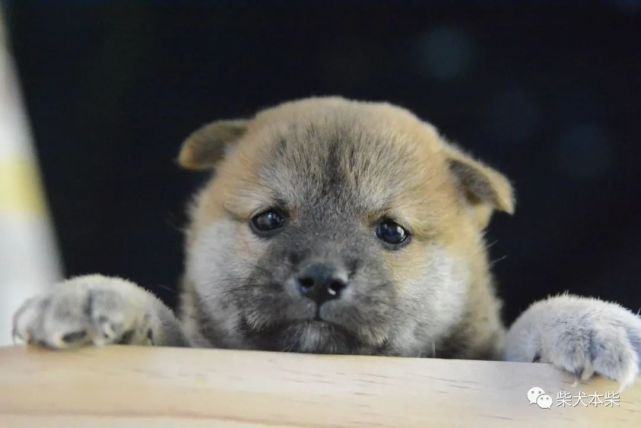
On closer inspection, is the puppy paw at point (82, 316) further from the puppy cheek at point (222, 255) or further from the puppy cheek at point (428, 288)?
the puppy cheek at point (428, 288)

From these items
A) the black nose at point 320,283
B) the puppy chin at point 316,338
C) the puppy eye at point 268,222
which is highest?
the puppy eye at point 268,222

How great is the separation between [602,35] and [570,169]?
51 centimetres

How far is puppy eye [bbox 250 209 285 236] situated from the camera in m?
2.12

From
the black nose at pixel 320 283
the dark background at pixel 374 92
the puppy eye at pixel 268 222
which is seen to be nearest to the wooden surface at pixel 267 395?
the black nose at pixel 320 283

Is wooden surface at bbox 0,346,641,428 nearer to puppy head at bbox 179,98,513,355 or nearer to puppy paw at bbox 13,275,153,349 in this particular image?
puppy paw at bbox 13,275,153,349

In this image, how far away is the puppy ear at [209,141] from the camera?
2457 mm

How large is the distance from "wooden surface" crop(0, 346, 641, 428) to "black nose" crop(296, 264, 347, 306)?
0.32 meters

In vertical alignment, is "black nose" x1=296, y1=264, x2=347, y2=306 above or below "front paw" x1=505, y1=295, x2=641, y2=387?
above

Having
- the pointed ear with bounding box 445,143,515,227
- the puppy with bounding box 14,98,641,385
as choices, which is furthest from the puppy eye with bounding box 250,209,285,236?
the pointed ear with bounding box 445,143,515,227

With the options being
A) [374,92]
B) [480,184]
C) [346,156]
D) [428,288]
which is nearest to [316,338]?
[428,288]

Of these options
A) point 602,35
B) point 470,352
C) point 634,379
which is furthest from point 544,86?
point 634,379

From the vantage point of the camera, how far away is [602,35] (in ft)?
9.60

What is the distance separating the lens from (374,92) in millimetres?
3262

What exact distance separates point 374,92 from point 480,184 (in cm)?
104
